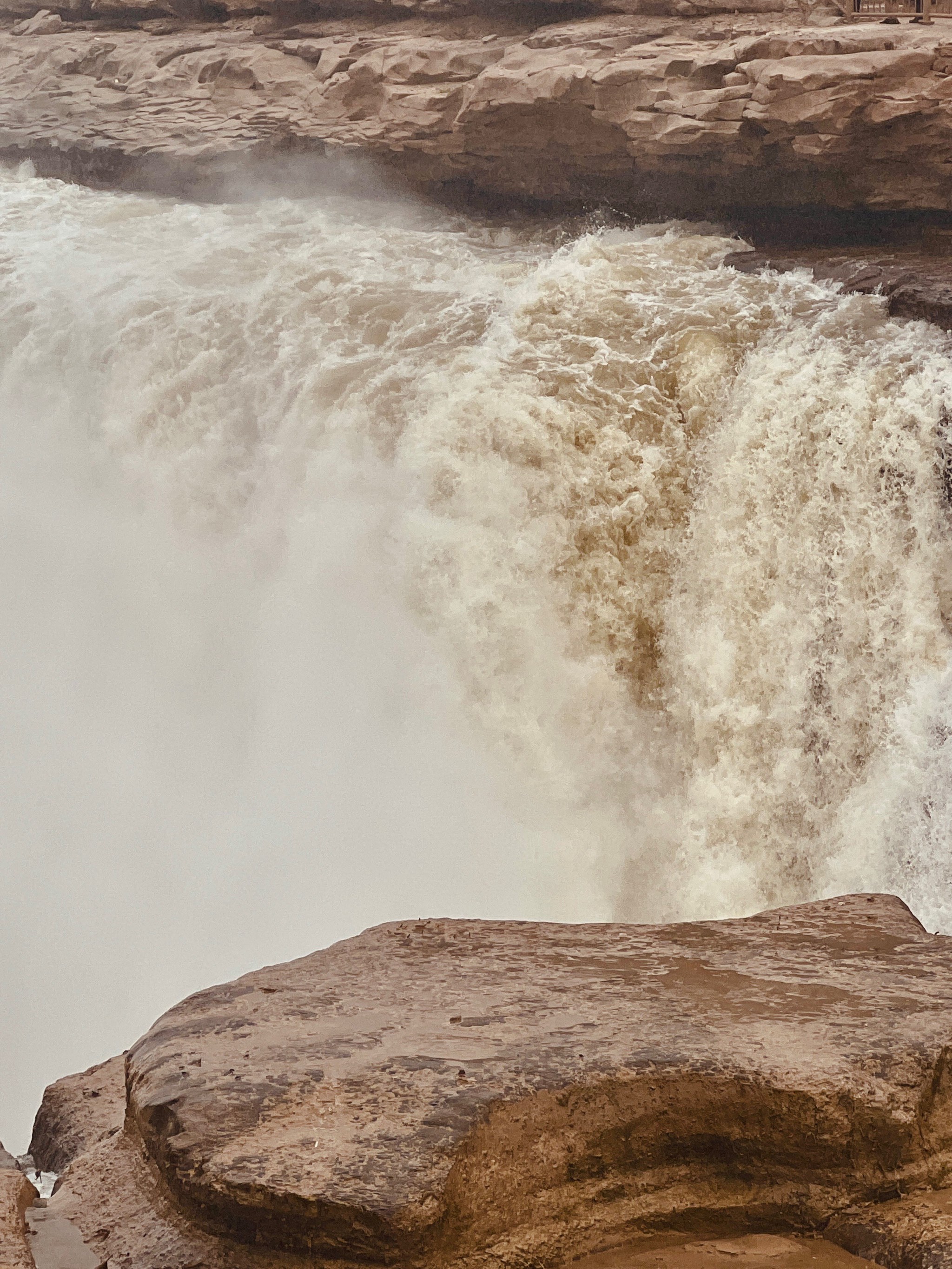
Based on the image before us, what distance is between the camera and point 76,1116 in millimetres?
3158

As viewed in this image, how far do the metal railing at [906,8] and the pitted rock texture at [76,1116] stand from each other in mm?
9173

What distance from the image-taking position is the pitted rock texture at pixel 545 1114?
2.15 m

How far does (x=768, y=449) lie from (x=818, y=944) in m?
4.43

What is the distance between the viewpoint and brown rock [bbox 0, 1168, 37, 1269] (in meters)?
2.24

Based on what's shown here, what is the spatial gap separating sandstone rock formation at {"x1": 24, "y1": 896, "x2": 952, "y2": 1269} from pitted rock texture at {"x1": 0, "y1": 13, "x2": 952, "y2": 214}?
293 inches

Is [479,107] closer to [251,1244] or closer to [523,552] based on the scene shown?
[523,552]

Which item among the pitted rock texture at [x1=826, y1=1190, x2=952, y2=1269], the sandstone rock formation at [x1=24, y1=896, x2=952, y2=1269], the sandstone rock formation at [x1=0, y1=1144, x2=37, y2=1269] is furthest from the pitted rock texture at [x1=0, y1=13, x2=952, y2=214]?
the sandstone rock formation at [x1=0, y1=1144, x2=37, y2=1269]

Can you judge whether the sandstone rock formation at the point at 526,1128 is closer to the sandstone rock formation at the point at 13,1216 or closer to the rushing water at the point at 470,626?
the sandstone rock formation at the point at 13,1216

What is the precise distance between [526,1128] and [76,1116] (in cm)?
147

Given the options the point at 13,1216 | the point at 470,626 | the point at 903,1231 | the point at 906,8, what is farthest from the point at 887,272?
the point at 13,1216

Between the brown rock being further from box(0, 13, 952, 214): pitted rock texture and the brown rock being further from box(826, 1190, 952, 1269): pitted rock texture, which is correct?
box(0, 13, 952, 214): pitted rock texture

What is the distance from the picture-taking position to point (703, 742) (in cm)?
695

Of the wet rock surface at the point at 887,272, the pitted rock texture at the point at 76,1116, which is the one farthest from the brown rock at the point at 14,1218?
the wet rock surface at the point at 887,272

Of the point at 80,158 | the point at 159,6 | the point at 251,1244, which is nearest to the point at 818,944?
the point at 251,1244
